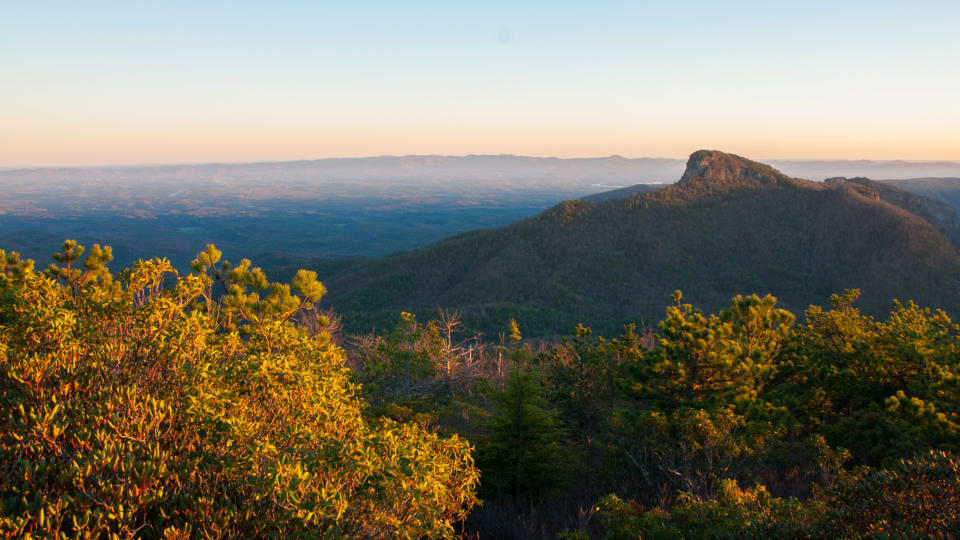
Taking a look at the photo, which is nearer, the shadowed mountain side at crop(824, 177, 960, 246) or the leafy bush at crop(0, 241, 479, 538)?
the leafy bush at crop(0, 241, 479, 538)

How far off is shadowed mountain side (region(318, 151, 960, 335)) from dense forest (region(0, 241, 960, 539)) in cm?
5180

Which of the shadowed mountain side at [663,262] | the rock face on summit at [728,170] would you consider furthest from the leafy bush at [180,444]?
the rock face on summit at [728,170]

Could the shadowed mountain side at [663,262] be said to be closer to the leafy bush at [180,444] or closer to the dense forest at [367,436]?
the dense forest at [367,436]

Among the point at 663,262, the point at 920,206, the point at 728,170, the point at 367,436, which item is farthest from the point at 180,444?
the point at 920,206

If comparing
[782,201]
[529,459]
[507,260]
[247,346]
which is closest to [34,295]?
[247,346]

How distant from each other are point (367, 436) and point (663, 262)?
9534cm

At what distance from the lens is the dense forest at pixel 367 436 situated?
5641mm

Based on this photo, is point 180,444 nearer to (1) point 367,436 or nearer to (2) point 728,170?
(1) point 367,436

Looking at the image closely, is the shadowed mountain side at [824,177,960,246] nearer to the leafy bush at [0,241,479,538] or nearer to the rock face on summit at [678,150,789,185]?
the rock face on summit at [678,150,789,185]

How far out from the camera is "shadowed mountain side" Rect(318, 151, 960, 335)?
78.2 meters

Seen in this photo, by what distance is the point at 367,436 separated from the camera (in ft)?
23.3

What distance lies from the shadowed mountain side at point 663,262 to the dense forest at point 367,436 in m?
51.8

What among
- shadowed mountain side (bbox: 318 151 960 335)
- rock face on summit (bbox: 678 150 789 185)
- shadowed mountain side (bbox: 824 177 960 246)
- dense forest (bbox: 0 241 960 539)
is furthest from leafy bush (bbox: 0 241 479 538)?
shadowed mountain side (bbox: 824 177 960 246)

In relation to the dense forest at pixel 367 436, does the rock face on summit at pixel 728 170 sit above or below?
above
